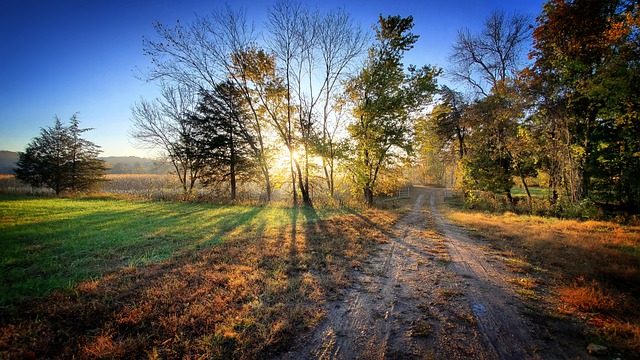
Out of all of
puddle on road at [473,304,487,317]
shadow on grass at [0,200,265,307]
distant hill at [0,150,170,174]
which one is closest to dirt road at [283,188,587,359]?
puddle on road at [473,304,487,317]

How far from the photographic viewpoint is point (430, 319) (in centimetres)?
312

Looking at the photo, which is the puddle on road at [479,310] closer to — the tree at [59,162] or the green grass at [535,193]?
the green grass at [535,193]

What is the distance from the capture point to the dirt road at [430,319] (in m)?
2.52

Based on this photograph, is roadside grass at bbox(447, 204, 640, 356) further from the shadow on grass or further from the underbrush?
the shadow on grass

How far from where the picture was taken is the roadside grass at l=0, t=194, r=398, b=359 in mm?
2492

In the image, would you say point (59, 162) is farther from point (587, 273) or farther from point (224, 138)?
point (587, 273)

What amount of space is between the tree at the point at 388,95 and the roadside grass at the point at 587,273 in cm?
833

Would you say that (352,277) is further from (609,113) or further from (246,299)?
(609,113)

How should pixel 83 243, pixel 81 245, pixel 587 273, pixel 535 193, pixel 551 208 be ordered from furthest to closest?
pixel 535 193, pixel 551 208, pixel 83 243, pixel 81 245, pixel 587 273

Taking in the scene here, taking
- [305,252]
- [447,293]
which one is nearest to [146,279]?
[305,252]

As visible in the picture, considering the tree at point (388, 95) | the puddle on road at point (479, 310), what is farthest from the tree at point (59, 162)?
the puddle on road at point (479, 310)

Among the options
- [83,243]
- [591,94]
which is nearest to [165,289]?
[83,243]

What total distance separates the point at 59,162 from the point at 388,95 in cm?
3362

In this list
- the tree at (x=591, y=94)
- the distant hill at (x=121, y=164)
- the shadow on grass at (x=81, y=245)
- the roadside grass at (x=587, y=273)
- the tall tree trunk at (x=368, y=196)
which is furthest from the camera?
the distant hill at (x=121, y=164)
